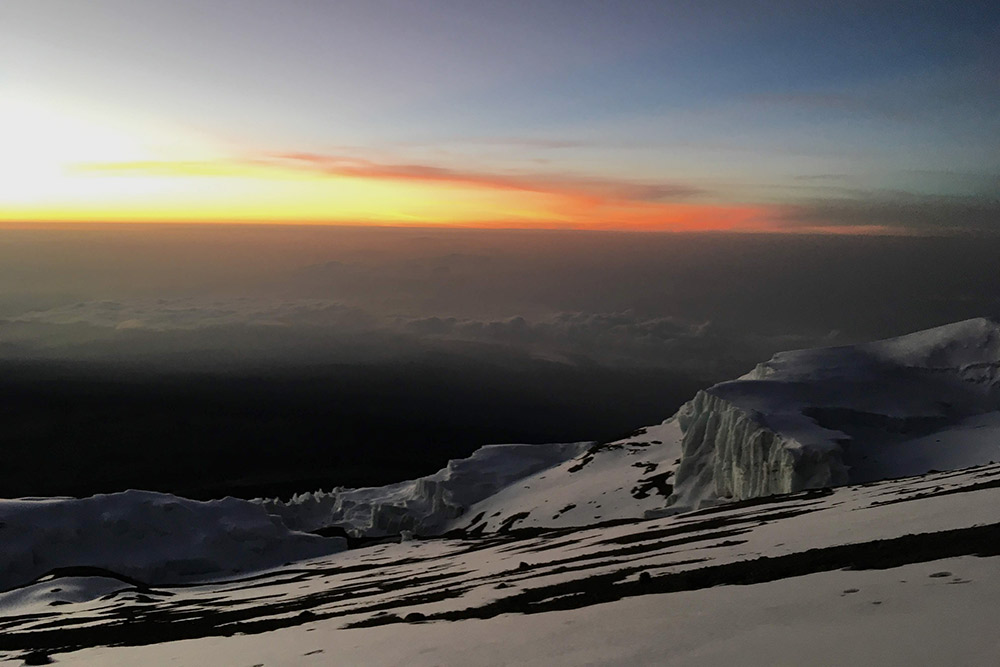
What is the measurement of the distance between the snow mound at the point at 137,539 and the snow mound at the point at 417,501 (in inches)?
1043

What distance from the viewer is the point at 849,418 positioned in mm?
76188

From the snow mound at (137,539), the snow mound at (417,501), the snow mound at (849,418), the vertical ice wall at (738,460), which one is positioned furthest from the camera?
the snow mound at (417,501)

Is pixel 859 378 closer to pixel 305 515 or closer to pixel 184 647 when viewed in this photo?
pixel 184 647

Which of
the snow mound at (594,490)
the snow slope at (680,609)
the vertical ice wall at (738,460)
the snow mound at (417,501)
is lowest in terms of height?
the snow mound at (417,501)

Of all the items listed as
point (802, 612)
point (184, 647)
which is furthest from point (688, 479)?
point (802, 612)

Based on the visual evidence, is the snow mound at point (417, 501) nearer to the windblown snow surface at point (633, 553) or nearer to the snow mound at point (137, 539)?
the windblown snow surface at point (633, 553)

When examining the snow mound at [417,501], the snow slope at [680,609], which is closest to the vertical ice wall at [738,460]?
the snow slope at [680,609]

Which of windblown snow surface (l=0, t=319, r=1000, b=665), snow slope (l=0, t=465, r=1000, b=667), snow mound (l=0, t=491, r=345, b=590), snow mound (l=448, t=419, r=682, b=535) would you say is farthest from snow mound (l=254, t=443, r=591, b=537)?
snow slope (l=0, t=465, r=1000, b=667)

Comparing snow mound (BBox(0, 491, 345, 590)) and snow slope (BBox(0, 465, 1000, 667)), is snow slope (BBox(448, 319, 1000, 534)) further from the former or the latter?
snow mound (BBox(0, 491, 345, 590))

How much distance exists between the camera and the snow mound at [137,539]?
79.1m

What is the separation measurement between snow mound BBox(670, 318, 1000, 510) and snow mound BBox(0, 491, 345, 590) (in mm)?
55555

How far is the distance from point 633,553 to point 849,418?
53.0 metres

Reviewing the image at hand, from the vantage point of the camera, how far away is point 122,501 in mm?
87188

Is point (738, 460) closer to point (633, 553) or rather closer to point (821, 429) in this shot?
point (821, 429)
